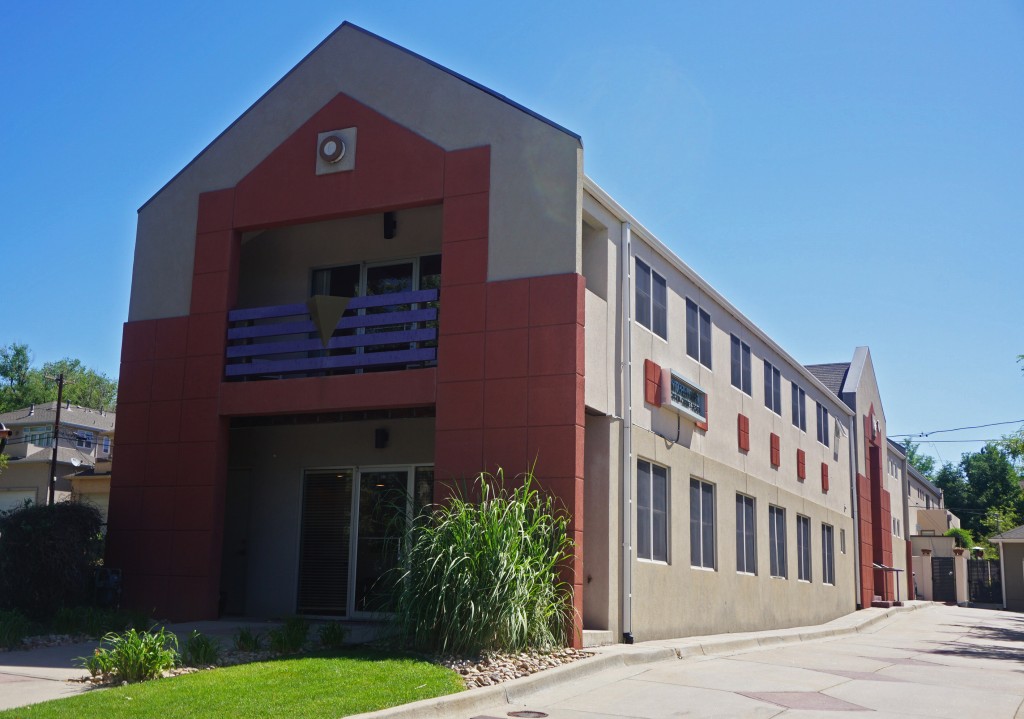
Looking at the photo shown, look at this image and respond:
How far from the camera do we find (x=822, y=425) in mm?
28641

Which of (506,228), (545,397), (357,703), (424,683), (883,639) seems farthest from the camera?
(883,639)

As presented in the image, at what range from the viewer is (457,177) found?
14219mm

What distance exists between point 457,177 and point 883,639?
46.3ft

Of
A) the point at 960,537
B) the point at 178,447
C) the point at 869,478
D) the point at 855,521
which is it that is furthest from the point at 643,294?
the point at 960,537

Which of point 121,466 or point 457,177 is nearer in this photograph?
point 457,177

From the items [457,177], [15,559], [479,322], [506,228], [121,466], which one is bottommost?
[15,559]

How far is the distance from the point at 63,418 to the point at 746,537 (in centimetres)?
4194

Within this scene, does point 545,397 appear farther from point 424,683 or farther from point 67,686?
point 67,686

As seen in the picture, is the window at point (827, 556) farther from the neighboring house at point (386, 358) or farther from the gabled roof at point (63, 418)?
the gabled roof at point (63, 418)

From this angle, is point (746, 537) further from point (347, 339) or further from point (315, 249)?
point (315, 249)

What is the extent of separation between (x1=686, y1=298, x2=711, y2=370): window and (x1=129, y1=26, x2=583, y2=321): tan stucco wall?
5619 millimetres

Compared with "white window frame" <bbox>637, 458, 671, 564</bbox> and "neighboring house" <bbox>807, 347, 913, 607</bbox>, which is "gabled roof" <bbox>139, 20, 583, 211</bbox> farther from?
"neighboring house" <bbox>807, 347, 913, 607</bbox>

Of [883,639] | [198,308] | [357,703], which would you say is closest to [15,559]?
[198,308]

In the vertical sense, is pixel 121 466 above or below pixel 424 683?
above
